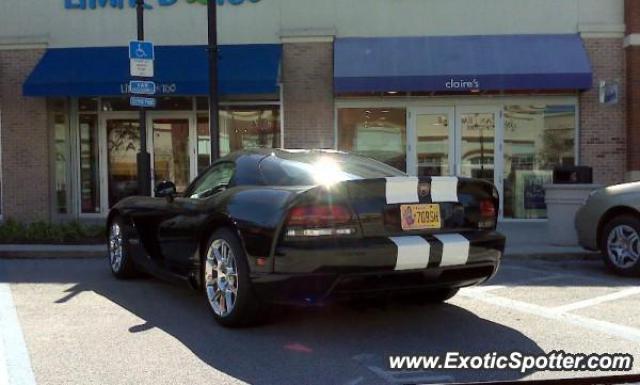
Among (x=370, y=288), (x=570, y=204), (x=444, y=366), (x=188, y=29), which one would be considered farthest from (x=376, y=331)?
(x=188, y=29)

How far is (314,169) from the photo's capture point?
536cm

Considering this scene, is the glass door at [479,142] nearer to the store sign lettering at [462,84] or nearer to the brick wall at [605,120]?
the store sign lettering at [462,84]

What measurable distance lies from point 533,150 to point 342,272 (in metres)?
10.6

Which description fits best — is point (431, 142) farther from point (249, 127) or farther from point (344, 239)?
point (344, 239)

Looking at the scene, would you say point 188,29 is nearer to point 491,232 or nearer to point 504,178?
point 504,178

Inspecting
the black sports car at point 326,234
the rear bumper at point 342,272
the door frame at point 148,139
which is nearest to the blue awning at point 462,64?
the door frame at point 148,139

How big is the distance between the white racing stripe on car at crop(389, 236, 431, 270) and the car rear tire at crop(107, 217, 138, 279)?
140 inches

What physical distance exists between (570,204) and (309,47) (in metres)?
6.52

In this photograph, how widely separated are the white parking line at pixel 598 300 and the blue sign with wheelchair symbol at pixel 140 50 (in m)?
7.52

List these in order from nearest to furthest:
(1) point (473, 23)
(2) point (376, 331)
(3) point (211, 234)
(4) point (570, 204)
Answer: (2) point (376, 331) < (3) point (211, 234) < (4) point (570, 204) < (1) point (473, 23)

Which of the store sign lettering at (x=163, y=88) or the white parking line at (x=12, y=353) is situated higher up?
the store sign lettering at (x=163, y=88)

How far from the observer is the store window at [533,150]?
14.0 m

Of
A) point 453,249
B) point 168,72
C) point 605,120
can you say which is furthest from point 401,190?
point 605,120

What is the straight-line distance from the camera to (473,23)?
1374cm
